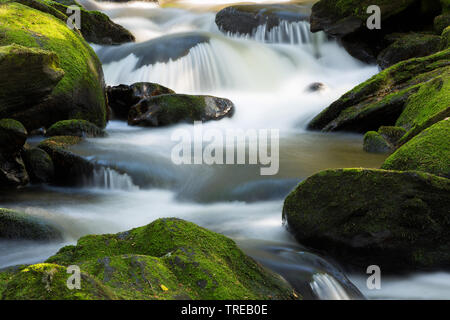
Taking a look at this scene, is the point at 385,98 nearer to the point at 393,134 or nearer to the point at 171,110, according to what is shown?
the point at 393,134

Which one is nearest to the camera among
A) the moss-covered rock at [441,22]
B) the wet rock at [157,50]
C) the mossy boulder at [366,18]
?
the moss-covered rock at [441,22]

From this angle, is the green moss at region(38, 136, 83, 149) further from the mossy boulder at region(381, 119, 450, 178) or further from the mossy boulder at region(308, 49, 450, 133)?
the mossy boulder at region(308, 49, 450, 133)

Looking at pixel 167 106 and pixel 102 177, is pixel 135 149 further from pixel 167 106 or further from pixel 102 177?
pixel 167 106

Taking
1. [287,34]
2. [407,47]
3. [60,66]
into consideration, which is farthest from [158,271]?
[287,34]

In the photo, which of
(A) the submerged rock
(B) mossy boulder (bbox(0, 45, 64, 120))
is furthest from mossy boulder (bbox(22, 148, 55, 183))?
(A) the submerged rock

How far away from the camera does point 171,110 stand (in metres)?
10.8

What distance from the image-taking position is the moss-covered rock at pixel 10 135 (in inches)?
253

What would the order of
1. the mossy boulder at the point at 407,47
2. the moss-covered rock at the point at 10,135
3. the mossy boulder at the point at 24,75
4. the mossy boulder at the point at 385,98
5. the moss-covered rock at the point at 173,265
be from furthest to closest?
the mossy boulder at the point at 407,47, the mossy boulder at the point at 385,98, the moss-covered rock at the point at 10,135, the mossy boulder at the point at 24,75, the moss-covered rock at the point at 173,265

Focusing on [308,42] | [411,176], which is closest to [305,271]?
[411,176]

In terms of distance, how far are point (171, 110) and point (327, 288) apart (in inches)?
314

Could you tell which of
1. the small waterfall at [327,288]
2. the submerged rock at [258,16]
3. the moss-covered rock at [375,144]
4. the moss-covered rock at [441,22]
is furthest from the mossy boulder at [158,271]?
the submerged rock at [258,16]

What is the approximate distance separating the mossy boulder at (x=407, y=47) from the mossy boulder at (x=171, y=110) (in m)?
5.36

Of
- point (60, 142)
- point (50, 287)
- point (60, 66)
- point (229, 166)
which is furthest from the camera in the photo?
point (60, 66)

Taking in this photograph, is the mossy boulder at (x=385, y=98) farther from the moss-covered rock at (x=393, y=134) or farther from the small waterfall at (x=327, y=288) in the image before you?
the small waterfall at (x=327, y=288)
